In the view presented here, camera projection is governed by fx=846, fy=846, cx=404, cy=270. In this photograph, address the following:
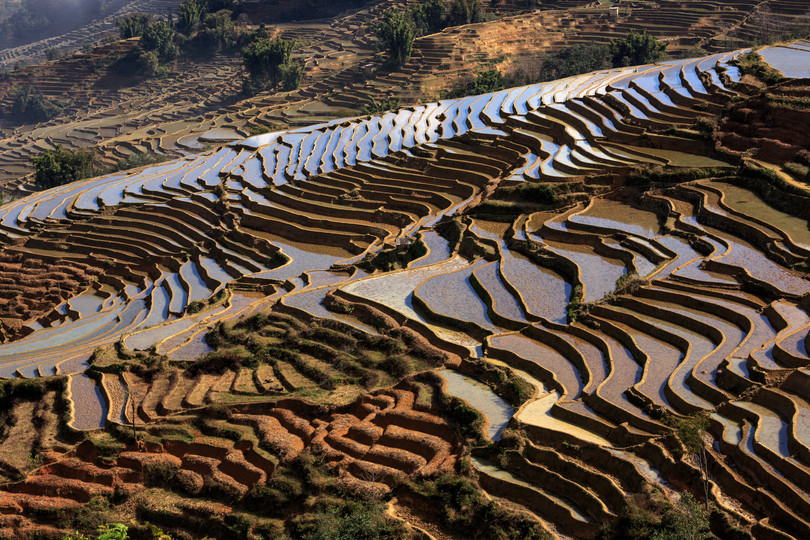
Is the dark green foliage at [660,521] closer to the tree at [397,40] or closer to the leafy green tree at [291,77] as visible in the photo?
the tree at [397,40]

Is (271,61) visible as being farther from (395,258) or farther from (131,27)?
(395,258)

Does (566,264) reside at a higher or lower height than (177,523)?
higher

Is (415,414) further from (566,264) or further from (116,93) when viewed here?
(116,93)

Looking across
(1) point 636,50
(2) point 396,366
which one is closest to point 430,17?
(1) point 636,50

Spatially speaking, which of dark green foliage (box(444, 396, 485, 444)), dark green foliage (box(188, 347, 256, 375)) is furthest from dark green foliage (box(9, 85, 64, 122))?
dark green foliage (box(444, 396, 485, 444))

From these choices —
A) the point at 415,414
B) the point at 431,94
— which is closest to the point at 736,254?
the point at 415,414

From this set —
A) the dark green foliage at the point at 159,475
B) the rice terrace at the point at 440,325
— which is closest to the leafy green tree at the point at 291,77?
the rice terrace at the point at 440,325
